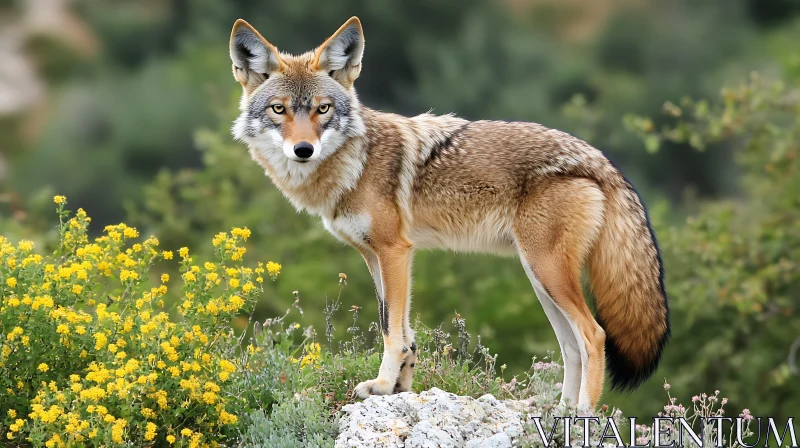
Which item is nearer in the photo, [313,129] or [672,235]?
[313,129]

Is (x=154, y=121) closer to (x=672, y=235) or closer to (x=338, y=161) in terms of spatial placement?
(x=672, y=235)

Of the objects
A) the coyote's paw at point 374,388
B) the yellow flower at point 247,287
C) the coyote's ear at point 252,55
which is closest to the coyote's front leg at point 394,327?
the coyote's paw at point 374,388

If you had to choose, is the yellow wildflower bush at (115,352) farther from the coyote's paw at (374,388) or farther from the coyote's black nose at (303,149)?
the coyote's paw at (374,388)

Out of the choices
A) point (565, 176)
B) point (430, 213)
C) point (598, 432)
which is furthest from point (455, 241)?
point (598, 432)

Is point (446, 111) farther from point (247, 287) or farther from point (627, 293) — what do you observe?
point (247, 287)

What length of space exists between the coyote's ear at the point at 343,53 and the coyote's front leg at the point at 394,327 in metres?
1.24

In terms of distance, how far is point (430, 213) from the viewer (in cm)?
818

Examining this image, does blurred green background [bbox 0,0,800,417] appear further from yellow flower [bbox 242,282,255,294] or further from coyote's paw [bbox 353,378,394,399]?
yellow flower [bbox 242,282,255,294]

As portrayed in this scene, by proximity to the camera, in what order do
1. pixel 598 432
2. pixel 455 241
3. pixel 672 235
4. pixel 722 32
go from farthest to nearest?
pixel 722 32 < pixel 672 235 < pixel 455 241 < pixel 598 432

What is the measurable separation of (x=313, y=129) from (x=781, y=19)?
45.5 metres

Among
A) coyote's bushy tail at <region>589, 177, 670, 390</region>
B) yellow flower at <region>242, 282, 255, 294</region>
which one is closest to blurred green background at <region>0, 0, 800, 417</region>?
coyote's bushy tail at <region>589, 177, 670, 390</region>

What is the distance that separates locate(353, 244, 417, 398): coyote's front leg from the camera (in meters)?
7.81

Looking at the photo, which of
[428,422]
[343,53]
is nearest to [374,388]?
[428,422]

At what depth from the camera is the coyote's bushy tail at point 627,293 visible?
7.98 m
